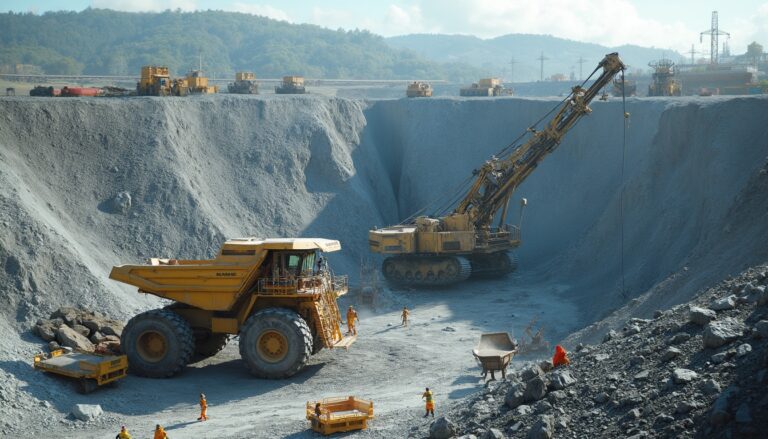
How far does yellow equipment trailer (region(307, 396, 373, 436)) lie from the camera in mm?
16766

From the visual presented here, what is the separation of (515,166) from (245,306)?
15144 millimetres

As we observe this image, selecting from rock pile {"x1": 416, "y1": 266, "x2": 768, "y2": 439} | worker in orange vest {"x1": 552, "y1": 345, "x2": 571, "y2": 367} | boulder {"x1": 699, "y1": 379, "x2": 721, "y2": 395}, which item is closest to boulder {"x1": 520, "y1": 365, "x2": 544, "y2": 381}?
rock pile {"x1": 416, "y1": 266, "x2": 768, "y2": 439}

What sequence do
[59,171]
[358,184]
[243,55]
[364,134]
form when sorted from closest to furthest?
[59,171] < [358,184] < [364,134] < [243,55]

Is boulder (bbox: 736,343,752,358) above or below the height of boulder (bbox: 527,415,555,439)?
above

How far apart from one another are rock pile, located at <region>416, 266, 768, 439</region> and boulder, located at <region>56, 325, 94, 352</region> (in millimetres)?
10130

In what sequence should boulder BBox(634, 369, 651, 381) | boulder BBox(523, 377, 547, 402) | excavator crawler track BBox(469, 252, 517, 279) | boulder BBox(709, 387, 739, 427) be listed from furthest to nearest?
1. excavator crawler track BBox(469, 252, 517, 279)
2. boulder BBox(523, 377, 547, 402)
3. boulder BBox(634, 369, 651, 381)
4. boulder BBox(709, 387, 739, 427)

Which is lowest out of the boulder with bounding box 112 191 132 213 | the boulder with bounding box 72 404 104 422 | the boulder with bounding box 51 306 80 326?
the boulder with bounding box 72 404 104 422

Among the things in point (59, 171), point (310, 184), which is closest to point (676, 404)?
point (59, 171)

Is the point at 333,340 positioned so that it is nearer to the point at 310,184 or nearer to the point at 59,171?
the point at 59,171

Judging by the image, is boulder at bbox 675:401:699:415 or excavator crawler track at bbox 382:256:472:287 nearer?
boulder at bbox 675:401:699:415

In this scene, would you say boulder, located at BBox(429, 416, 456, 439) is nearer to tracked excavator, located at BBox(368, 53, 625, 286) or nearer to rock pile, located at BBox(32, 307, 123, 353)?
rock pile, located at BBox(32, 307, 123, 353)

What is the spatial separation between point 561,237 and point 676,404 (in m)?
27.0

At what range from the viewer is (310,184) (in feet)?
133

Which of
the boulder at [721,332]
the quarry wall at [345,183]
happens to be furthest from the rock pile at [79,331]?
the boulder at [721,332]
